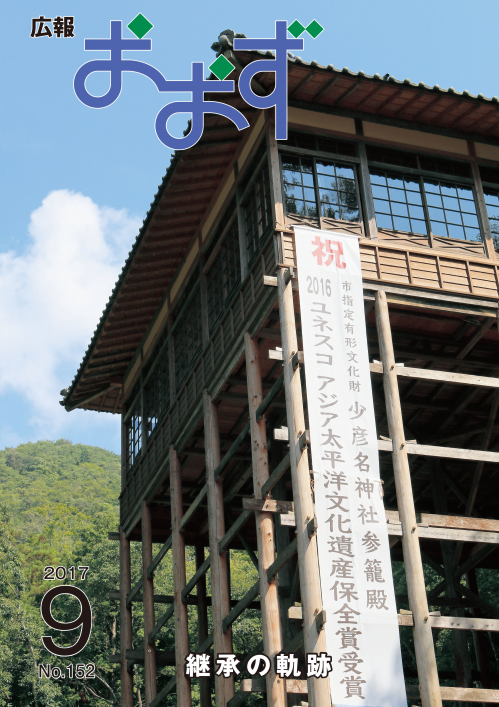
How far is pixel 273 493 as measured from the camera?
54.6 ft

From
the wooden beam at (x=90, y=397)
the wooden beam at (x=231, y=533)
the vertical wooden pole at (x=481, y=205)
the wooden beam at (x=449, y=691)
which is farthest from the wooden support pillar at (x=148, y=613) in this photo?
the vertical wooden pole at (x=481, y=205)

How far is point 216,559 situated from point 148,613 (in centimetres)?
479

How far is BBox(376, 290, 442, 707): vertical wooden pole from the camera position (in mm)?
10695

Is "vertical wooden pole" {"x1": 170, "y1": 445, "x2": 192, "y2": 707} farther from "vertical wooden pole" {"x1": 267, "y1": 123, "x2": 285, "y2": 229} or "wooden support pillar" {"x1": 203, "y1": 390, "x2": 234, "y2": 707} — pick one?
"vertical wooden pole" {"x1": 267, "y1": 123, "x2": 285, "y2": 229}

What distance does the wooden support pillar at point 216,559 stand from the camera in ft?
45.0

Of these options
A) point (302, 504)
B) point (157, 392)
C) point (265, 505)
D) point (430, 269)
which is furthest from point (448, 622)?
point (157, 392)

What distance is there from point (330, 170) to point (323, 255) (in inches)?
75.8

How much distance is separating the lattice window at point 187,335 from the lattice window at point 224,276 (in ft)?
2.01

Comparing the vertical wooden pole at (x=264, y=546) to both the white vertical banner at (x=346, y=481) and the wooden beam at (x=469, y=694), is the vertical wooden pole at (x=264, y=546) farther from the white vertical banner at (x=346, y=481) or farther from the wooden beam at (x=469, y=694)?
the wooden beam at (x=469, y=694)

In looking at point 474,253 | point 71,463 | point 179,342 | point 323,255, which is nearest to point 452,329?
point 474,253

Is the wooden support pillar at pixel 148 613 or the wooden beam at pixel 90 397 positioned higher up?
the wooden beam at pixel 90 397

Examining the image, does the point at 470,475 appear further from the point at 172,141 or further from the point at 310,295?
the point at 172,141

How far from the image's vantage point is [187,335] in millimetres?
17734

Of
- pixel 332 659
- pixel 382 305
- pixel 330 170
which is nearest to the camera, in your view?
pixel 332 659
